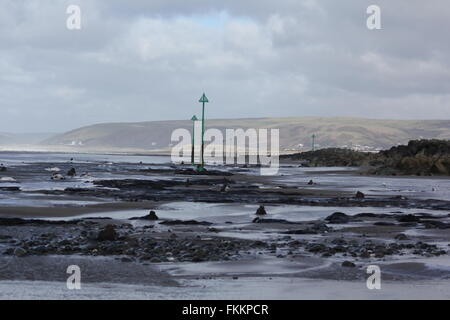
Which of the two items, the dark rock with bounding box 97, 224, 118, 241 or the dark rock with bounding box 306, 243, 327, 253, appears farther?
the dark rock with bounding box 97, 224, 118, 241

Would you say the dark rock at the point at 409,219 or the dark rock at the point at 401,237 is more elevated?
the dark rock at the point at 401,237

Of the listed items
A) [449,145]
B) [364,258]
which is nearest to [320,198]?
[364,258]

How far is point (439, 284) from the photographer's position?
10.2m

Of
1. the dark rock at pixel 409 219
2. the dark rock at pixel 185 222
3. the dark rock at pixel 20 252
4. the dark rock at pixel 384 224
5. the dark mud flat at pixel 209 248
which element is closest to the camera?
the dark mud flat at pixel 209 248

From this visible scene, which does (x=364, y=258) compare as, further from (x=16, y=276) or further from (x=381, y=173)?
(x=381, y=173)

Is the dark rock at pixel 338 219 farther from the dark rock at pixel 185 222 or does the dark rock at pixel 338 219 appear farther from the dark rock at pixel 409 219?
the dark rock at pixel 185 222

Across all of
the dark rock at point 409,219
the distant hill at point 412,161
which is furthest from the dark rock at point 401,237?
the distant hill at point 412,161

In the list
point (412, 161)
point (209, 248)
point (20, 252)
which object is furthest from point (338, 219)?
point (412, 161)

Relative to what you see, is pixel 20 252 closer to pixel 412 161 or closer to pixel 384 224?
pixel 384 224

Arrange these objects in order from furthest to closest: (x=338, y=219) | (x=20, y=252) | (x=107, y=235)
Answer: (x=338, y=219) → (x=107, y=235) → (x=20, y=252)

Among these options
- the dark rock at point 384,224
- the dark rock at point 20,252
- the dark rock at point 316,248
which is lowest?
A: the dark rock at point 384,224

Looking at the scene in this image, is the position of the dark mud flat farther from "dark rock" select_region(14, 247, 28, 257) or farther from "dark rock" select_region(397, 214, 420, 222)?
"dark rock" select_region(397, 214, 420, 222)

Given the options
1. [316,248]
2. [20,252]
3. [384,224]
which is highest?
[20,252]

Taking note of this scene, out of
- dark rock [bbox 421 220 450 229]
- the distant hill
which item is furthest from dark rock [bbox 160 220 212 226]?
the distant hill
